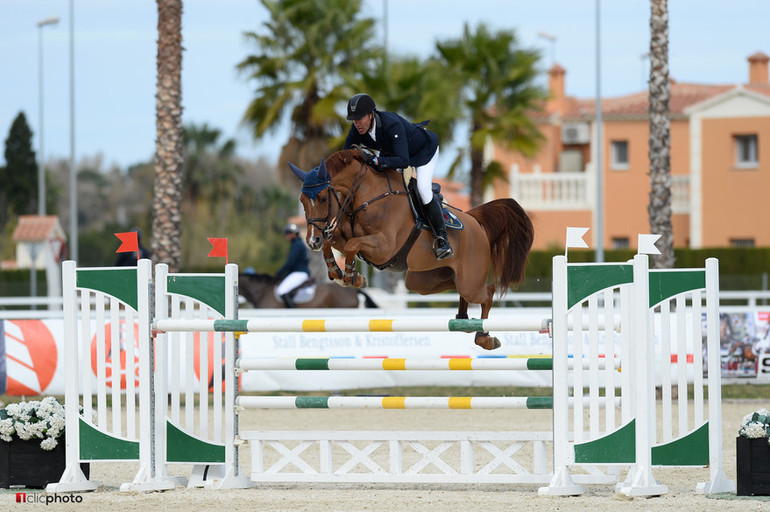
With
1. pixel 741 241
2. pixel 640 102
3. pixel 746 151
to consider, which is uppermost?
pixel 640 102

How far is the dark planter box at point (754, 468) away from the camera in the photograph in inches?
250

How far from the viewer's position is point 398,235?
643 centimetres

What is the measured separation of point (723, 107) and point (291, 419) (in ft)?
75.0

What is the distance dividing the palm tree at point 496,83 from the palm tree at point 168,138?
1139 centimetres

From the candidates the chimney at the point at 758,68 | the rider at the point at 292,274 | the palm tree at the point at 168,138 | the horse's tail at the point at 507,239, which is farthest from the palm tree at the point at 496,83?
the horse's tail at the point at 507,239

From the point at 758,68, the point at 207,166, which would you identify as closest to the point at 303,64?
the point at 758,68

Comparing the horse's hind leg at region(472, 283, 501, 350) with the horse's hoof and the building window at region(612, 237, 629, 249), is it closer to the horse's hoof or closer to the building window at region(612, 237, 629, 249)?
the horse's hoof

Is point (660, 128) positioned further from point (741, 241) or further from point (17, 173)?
point (17, 173)

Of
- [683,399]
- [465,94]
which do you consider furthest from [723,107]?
[683,399]

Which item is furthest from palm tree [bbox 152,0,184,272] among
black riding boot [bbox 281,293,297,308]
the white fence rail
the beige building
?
the beige building

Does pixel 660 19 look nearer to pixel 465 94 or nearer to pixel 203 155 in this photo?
pixel 465 94

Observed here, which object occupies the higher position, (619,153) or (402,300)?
(619,153)

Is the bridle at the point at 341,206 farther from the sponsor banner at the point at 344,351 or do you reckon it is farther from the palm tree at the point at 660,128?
the palm tree at the point at 660,128

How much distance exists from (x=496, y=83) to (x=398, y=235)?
60.7 feet
